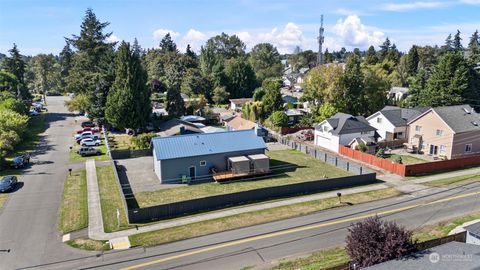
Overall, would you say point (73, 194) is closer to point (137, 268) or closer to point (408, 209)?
point (137, 268)

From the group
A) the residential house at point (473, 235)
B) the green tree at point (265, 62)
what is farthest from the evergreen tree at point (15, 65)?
the residential house at point (473, 235)

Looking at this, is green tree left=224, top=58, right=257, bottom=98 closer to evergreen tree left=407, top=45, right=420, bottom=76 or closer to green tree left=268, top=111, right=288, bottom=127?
green tree left=268, top=111, right=288, bottom=127

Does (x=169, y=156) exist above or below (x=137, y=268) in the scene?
above

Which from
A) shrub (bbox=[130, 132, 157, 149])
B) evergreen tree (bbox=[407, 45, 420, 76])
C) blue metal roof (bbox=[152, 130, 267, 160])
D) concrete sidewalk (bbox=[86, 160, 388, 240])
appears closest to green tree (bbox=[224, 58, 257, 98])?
evergreen tree (bbox=[407, 45, 420, 76])

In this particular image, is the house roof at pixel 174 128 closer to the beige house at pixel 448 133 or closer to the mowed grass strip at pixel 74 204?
→ the mowed grass strip at pixel 74 204

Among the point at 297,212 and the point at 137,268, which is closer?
the point at 137,268

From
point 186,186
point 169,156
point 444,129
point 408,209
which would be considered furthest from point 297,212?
point 444,129
